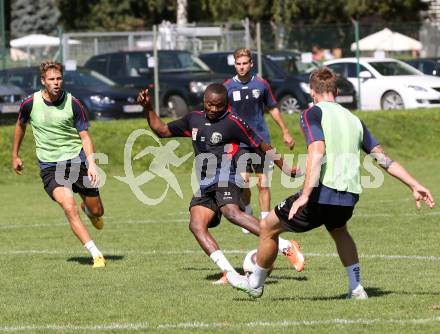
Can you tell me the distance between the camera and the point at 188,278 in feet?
37.6

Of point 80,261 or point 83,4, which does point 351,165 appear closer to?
point 80,261

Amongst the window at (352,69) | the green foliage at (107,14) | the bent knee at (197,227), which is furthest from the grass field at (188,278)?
the green foliage at (107,14)

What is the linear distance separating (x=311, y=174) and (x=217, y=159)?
2161 mm

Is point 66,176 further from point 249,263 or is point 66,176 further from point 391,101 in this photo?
point 391,101

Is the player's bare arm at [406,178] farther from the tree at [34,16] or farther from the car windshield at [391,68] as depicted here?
the tree at [34,16]

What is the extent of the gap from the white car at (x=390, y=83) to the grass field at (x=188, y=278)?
12186 millimetres

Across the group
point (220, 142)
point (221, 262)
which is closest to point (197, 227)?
point (221, 262)

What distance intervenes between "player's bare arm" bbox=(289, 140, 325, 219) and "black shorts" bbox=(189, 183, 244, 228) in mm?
1902

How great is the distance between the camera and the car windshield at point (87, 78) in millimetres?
31922

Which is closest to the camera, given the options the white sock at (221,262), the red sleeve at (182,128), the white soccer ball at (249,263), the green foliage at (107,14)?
the white sock at (221,262)

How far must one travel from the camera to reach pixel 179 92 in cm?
3312

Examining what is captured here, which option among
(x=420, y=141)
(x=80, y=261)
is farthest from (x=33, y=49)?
(x=80, y=261)

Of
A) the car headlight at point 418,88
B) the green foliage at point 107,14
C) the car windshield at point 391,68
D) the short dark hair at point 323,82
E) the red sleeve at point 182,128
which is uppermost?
the short dark hair at point 323,82

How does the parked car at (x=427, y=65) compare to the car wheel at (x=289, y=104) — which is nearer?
the parked car at (x=427, y=65)
